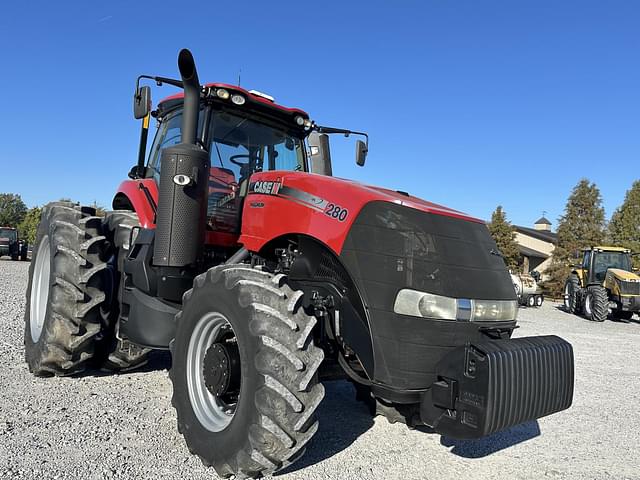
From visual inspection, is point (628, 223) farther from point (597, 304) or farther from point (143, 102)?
point (143, 102)

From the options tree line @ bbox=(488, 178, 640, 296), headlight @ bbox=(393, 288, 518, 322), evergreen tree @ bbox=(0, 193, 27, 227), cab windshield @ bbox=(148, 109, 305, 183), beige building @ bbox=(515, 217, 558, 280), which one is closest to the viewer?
headlight @ bbox=(393, 288, 518, 322)

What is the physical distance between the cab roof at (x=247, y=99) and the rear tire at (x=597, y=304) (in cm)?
1500

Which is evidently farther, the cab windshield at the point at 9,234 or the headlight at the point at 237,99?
the cab windshield at the point at 9,234

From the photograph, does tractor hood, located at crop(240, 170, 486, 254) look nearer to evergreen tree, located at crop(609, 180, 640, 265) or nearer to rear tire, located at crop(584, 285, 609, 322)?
rear tire, located at crop(584, 285, 609, 322)

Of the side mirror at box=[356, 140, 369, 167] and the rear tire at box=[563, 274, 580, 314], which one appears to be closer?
the side mirror at box=[356, 140, 369, 167]

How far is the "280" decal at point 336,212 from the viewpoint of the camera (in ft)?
9.89

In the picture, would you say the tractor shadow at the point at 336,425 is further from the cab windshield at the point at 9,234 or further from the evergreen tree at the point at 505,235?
the cab windshield at the point at 9,234

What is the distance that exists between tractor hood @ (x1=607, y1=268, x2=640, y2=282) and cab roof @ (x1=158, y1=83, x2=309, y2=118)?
15506mm

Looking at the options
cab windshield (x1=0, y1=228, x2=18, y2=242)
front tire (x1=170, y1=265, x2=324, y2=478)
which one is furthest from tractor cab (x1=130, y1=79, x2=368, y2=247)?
cab windshield (x1=0, y1=228, x2=18, y2=242)

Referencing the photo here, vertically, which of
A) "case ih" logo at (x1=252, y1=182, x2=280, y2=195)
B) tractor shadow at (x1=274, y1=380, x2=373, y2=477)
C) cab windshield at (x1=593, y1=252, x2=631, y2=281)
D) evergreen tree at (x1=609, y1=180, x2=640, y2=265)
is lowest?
tractor shadow at (x1=274, y1=380, x2=373, y2=477)

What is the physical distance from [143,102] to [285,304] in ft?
7.22

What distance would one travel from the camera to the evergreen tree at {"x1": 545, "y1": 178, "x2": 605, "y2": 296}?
101 feet

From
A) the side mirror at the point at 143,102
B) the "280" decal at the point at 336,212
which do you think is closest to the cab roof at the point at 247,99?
the side mirror at the point at 143,102

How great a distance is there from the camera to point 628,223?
105 feet
